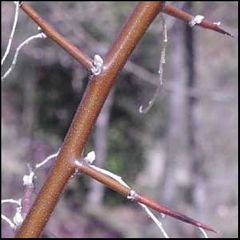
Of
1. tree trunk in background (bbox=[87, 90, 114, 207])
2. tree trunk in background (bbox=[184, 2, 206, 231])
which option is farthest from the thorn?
tree trunk in background (bbox=[87, 90, 114, 207])

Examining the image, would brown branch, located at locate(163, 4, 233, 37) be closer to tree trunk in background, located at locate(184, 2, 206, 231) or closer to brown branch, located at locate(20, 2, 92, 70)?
brown branch, located at locate(20, 2, 92, 70)

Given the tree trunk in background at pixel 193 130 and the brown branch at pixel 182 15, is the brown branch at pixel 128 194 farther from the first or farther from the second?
the tree trunk in background at pixel 193 130

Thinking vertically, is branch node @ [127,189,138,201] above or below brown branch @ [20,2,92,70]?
below

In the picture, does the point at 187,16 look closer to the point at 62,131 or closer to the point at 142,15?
the point at 142,15

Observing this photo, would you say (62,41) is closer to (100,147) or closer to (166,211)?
(166,211)

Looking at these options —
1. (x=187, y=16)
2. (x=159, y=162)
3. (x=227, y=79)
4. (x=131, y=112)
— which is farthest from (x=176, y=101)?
(x=187, y=16)
